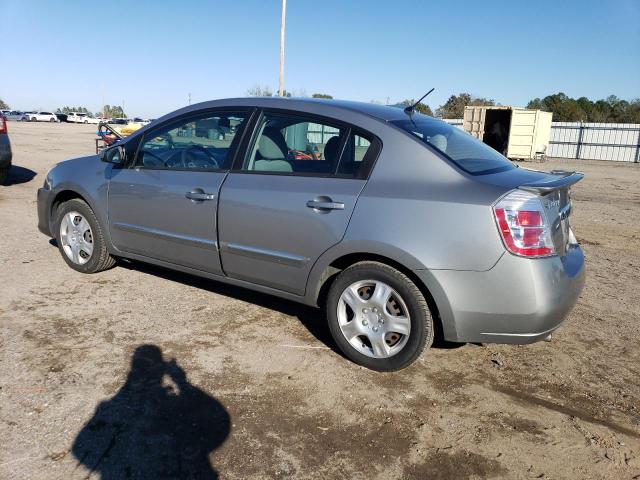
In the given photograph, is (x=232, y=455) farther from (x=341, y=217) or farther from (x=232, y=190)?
(x=232, y=190)

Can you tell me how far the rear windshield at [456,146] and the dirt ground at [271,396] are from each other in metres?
1.34

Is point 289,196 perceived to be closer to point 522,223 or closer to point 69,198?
point 522,223

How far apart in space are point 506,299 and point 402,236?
687 millimetres

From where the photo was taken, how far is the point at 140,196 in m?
4.42

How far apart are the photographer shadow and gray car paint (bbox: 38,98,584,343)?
1.05m

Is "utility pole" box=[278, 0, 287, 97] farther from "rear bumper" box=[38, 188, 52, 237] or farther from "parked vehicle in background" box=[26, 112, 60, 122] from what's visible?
"parked vehicle in background" box=[26, 112, 60, 122]

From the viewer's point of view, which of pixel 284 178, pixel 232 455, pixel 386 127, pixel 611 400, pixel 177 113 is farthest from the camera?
pixel 177 113

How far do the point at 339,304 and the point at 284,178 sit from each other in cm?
95

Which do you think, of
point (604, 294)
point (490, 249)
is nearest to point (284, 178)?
point (490, 249)

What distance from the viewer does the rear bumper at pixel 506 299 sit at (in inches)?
116

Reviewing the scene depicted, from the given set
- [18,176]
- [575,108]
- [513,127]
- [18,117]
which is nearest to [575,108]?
[575,108]

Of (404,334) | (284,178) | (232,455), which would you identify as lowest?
(232,455)

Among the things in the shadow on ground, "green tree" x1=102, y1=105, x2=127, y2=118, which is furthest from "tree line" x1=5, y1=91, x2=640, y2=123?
"green tree" x1=102, y1=105, x2=127, y2=118

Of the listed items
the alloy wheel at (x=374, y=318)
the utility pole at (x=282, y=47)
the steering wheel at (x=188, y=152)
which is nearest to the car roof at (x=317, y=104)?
the steering wheel at (x=188, y=152)
